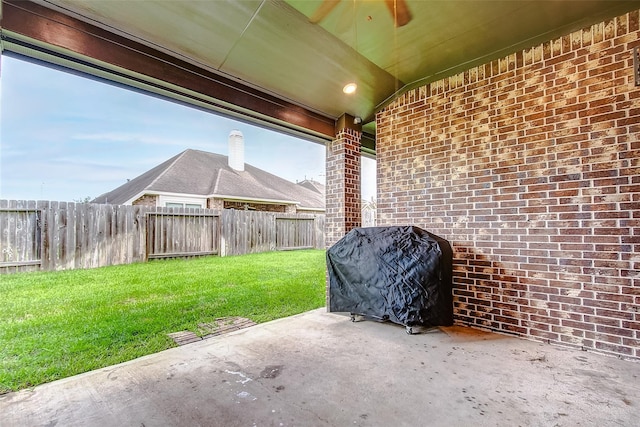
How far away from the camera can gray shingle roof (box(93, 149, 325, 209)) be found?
10.6 m

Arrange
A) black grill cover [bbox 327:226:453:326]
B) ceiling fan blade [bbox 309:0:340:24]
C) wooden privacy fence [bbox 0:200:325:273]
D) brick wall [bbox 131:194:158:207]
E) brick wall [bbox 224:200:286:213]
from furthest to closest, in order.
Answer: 1. brick wall [bbox 224:200:286:213]
2. brick wall [bbox 131:194:158:207]
3. wooden privacy fence [bbox 0:200:325:273]
4. black grill cover [bbox 327:226:453:326]
5. ceiling fan blade [bbox 309:0:340:24]

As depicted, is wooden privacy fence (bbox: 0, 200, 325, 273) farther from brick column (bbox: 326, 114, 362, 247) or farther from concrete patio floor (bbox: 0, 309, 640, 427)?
brick column (bbox: 326, 114, 362, 247)

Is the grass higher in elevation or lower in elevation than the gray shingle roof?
lower

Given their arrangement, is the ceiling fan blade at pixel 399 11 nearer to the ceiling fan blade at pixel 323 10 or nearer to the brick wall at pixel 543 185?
the ceiling fan blade at pixel 323 10

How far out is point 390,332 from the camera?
2959mm

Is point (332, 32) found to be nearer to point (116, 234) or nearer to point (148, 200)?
point (116, 234)

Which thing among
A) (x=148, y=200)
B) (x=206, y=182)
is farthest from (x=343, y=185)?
(x=206, y=182)

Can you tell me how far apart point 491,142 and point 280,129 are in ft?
8.17

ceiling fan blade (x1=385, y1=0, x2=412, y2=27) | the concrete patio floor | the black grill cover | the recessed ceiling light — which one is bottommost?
the concrete patio floor

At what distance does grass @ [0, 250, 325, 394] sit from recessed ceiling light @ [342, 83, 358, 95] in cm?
289

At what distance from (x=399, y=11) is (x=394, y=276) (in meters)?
2.31

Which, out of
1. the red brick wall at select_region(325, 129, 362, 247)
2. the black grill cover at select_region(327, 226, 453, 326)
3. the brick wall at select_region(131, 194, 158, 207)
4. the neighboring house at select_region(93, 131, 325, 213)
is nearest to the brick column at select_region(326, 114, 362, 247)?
the red brick wall at select_region(325, 129, 362, 247)

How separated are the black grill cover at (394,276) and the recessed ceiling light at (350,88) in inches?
65.0

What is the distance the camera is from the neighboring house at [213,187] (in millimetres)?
10227
